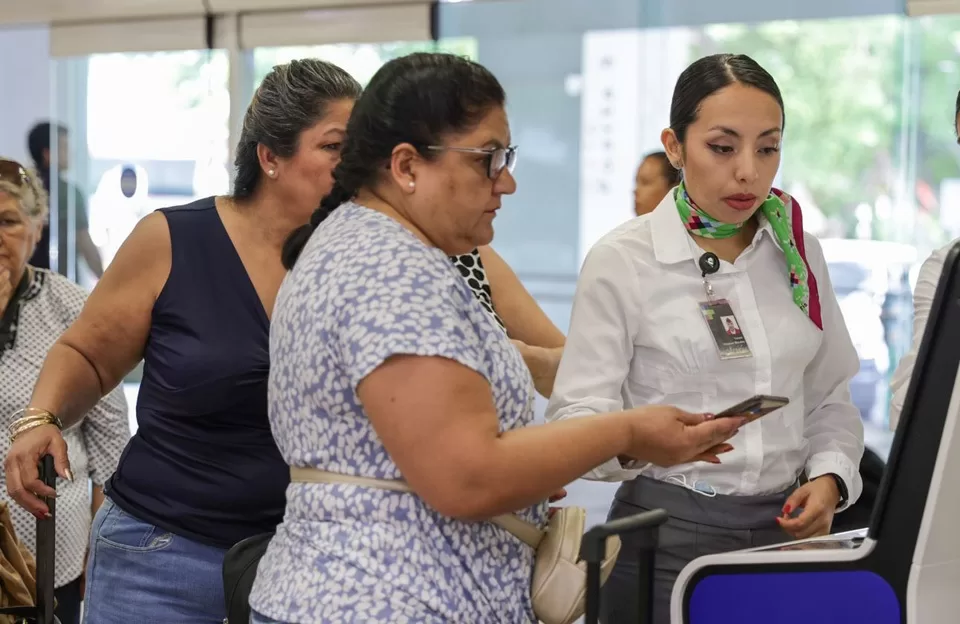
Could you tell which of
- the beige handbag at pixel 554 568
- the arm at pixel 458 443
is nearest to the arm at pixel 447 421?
the arm at pixel 458 443

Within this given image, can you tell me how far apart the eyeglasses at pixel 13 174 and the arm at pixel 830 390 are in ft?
6.99

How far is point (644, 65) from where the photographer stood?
6938mm

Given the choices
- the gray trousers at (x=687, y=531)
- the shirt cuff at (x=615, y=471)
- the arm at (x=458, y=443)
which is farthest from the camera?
the gray trousers at (x=687, y=531)

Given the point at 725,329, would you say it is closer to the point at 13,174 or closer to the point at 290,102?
the point at 290,102

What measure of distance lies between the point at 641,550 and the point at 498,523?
20cm

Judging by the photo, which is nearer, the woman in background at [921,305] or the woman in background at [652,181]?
the woman in background at [921,305]

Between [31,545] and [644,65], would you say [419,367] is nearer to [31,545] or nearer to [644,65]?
[31,545]

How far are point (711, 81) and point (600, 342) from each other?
1.59ft

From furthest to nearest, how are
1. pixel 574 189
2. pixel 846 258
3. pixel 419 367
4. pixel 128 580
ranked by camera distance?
pixel 574 189
pixel 846 258
pixel 128 580
pixel 419 367

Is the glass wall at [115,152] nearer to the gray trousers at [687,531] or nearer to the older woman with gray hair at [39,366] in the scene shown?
Result: the older woman with gray hair at [39,366]

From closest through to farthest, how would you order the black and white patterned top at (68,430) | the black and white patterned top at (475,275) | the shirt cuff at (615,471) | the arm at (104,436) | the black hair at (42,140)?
the shirt cuff at (615,471) < the black and white patterned top at (475,275) < the black and white patterned top at (68,430) < the arm at (104,436) < the black hair at (42,140)

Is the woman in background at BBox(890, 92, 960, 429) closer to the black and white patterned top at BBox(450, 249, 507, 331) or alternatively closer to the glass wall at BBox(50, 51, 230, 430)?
the black and white patterned top at BBox(450, 249, 507, 331)

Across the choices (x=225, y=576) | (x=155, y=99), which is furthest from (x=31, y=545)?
(x=155, y=99)

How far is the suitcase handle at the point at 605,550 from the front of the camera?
4.36ft
